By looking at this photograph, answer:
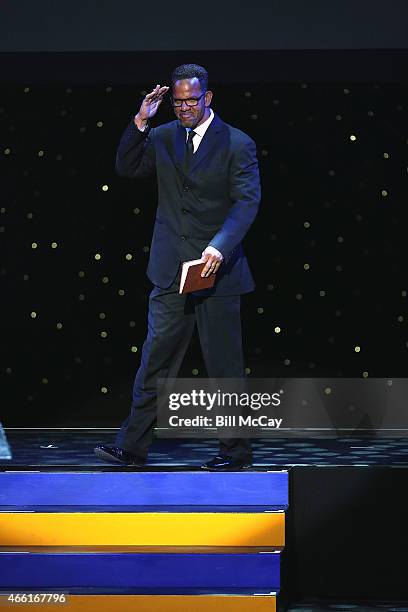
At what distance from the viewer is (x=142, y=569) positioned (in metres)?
4.21

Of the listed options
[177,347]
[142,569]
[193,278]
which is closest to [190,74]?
[193,278]

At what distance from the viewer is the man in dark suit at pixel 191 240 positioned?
Answer: 4602 mm

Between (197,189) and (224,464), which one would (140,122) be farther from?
(224,464)

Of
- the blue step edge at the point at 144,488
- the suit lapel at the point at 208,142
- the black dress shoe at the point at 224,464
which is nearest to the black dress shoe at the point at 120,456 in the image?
the blue step edge at the point at 144,488

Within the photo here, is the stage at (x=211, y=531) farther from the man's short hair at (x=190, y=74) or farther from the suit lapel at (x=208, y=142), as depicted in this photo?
the man's short hair at (x=190, y=74)

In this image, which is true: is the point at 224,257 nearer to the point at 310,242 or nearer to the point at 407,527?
the point at 407,527

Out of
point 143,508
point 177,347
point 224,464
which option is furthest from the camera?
point 177,347

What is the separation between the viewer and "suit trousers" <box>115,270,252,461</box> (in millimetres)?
4625

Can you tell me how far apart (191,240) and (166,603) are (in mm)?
1306

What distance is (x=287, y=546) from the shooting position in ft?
15.0

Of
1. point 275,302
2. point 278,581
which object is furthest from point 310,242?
point 278,581

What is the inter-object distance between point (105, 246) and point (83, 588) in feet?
7.54

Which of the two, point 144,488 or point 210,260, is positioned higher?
point 210,260

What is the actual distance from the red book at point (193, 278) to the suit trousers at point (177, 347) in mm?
209
